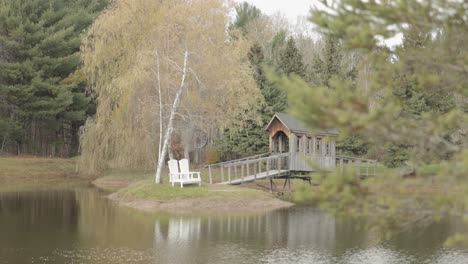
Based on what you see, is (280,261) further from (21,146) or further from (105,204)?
(21,146)

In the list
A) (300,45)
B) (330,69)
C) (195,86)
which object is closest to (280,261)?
(195,86)

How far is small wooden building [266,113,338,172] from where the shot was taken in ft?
90.8

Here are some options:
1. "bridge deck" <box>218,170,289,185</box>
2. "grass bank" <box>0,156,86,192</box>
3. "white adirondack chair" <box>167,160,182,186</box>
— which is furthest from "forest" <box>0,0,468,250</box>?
"bridge deck" <box>218,170,289,185</box>

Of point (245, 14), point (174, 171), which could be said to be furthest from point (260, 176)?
point (245, 14)

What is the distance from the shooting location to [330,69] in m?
40.8

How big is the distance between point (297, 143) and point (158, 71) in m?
7.30

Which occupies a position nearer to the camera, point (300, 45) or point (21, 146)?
point (21, 146)

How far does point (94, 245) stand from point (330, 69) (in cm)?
A: 2861

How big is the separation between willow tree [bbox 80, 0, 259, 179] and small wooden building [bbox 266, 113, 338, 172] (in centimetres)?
270

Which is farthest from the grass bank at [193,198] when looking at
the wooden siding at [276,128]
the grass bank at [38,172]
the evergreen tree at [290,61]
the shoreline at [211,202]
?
the evergreen tree at [290,61]

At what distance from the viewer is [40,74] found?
4016 centimetres

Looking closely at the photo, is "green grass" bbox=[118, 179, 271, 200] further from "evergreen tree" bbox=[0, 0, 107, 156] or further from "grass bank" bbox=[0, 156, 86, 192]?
"evergreen tree" bbox=[0, 0, 107, 156]

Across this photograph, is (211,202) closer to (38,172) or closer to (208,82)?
(208,82)

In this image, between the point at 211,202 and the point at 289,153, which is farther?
the point at 289,153
